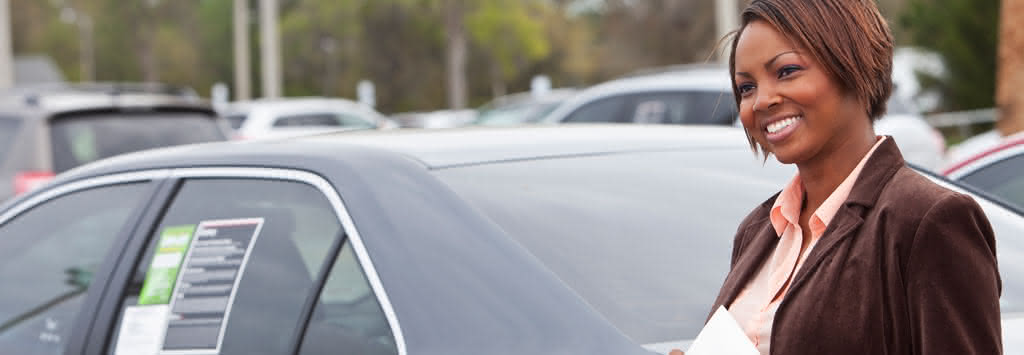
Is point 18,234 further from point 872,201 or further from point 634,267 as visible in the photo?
point 872,201

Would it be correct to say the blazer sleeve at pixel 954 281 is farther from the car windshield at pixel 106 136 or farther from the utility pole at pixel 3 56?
the utility pole at pixel 3 56

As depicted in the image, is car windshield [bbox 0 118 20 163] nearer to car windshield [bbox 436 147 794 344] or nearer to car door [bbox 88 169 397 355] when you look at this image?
car door [bbox 88 169 397 355]

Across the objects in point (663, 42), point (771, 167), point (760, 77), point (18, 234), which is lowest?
point (663, 42)

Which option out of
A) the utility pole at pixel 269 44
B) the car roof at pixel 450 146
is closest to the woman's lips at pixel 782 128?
the car roof at pixel 450 146

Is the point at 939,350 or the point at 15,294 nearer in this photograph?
→ the point at 939,350

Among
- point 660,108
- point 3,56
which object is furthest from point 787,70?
point 3,56

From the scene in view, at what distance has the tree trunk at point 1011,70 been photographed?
1102cm

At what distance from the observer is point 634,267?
8.78 ft

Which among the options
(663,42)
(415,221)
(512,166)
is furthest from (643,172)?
(663,42)

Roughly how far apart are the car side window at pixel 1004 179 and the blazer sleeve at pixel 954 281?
10.6 ft

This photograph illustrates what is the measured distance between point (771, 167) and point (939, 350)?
1566 mm

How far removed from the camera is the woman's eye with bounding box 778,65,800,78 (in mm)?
1964

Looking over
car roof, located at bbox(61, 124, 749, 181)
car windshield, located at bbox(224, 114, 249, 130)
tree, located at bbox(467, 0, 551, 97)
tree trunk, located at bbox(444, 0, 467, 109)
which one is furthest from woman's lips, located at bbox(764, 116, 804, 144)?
tree, located at bbox(467, 0, 551, 97)

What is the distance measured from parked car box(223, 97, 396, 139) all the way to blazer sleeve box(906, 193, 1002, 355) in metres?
17.3
